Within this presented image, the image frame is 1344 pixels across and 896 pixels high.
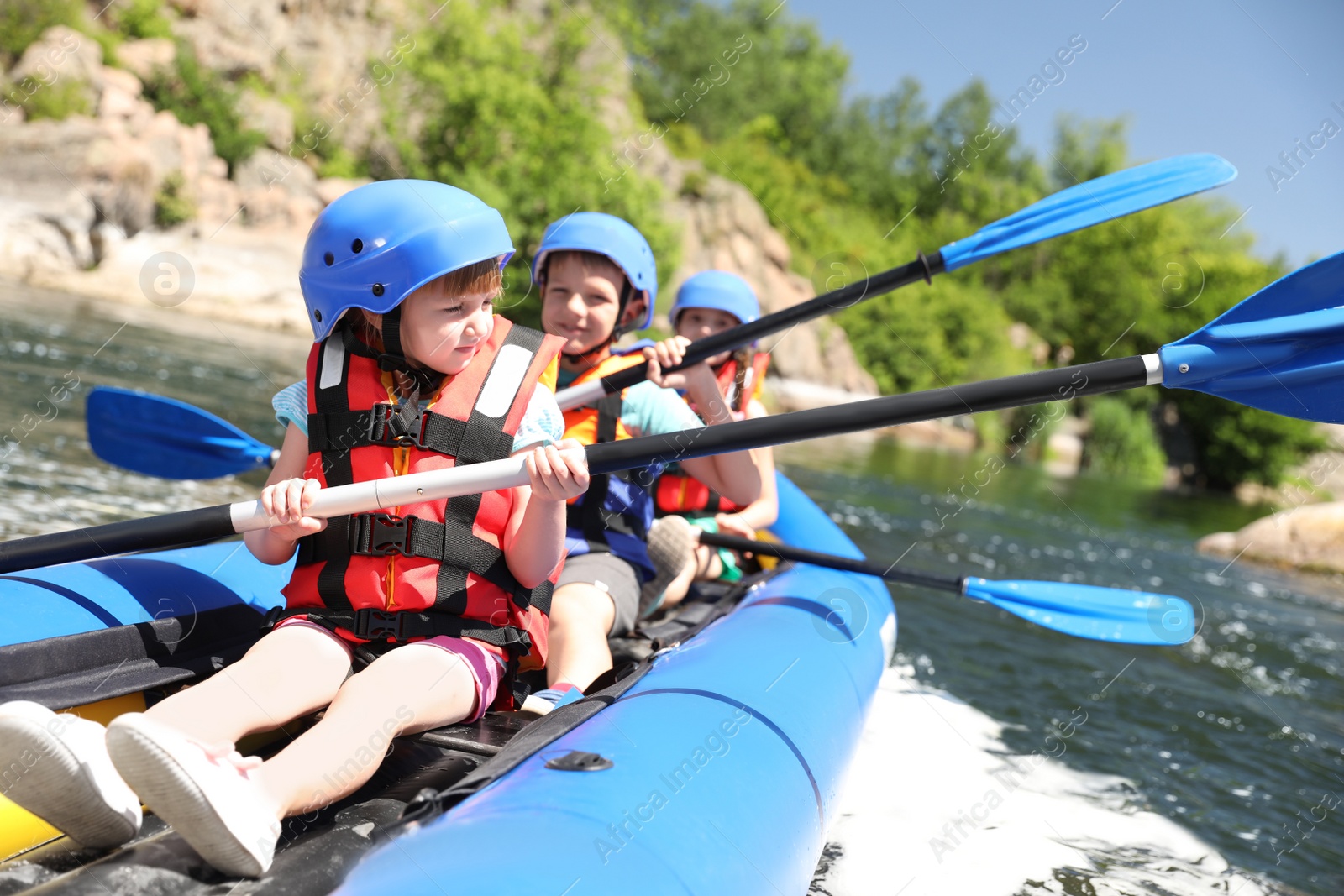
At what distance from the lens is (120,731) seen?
118 centimetres

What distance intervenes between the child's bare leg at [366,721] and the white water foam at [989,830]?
3.41ft

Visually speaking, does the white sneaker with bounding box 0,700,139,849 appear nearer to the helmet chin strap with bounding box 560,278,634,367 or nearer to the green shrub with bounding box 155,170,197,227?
the helmet chin strap with bounding box 560,278,634,367

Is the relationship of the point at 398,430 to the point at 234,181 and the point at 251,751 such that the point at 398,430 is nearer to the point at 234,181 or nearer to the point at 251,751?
the point at 251,751

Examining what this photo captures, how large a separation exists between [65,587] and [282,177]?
55.7ft

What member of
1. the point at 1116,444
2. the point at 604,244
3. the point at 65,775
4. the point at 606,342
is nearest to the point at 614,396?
the point at 606,342

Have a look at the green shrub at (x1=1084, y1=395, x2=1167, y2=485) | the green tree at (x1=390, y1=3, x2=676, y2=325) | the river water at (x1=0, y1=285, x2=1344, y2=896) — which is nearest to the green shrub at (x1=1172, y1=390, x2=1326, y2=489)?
the green shrub at (x1=1084, y1=395, x2=1167, y2=485)

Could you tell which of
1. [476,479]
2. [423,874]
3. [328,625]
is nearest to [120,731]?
[423,874]

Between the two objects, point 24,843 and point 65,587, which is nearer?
point 24,843

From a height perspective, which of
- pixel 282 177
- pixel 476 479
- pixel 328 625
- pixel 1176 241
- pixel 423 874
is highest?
pixel 282 177

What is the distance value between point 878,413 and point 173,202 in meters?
15.4

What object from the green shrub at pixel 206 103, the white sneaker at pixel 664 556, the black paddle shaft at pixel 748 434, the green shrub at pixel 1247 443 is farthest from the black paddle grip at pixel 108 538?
the green shrub at pixel 1247 443

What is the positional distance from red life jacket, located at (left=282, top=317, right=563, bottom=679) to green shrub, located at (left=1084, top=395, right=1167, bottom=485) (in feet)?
80.6

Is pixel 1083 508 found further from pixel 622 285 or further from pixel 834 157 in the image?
pixel 834 157

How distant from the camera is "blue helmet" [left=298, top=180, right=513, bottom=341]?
1706 millimetres
